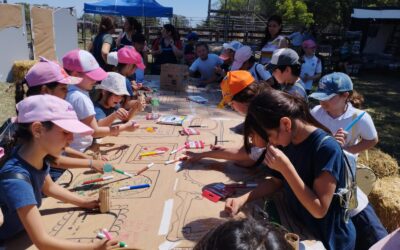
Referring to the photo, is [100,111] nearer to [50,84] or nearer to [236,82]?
[50,84]

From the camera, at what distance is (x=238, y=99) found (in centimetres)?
262

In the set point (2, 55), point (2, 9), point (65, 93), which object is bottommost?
point (2, 55)

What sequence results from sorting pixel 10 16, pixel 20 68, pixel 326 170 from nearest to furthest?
pixel 326 170
pixel 20 68
pixel 10 16

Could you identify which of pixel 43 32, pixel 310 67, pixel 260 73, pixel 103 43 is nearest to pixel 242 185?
pixel 260 73

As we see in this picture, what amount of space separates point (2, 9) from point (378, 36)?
47.4 ft

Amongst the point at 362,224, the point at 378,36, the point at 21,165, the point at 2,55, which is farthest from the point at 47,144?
the point at 378,36

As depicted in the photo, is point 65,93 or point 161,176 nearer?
point 161,176

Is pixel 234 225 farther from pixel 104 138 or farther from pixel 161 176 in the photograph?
pixel 104 138

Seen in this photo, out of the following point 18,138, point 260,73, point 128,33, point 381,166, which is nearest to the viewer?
point 18,138

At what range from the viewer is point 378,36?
1557 cm

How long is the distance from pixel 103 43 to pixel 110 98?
2.23 m

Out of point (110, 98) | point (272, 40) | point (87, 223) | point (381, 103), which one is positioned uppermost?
point (272, 40)

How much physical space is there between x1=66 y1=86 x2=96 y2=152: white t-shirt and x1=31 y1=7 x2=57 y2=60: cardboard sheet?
9114mm

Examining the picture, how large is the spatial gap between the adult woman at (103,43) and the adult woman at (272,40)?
2.22 metres
